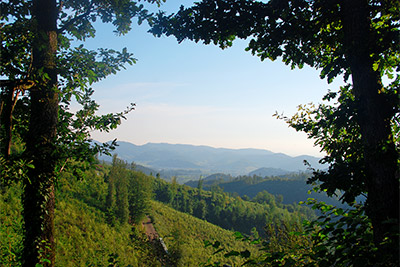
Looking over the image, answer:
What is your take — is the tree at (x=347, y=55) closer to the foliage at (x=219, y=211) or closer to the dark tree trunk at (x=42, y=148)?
the dark tree trunk at (x=42, y=148)

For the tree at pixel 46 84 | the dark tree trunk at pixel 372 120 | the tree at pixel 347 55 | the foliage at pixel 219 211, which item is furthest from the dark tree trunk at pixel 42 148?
the foliage at pixel 219 211

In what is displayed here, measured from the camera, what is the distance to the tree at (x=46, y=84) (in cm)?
425

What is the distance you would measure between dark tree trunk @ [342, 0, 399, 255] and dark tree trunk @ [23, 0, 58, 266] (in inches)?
Result: 203

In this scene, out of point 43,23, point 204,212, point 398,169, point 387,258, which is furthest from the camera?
point 204,212

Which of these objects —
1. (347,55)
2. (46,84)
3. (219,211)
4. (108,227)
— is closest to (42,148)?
(46,84)

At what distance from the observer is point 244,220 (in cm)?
9681

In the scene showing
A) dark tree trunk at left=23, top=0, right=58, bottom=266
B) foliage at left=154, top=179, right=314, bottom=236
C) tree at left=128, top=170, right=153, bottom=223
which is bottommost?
foliage at left=154, top=179, right=314, bottom=236

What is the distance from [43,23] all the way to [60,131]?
2.38 metres

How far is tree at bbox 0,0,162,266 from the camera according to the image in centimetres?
425

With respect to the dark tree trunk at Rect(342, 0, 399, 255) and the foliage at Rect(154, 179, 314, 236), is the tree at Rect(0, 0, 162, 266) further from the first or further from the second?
the foliage at Rect(154, 179, 314, 236)

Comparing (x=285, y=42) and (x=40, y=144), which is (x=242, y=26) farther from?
(x=40, y=144)

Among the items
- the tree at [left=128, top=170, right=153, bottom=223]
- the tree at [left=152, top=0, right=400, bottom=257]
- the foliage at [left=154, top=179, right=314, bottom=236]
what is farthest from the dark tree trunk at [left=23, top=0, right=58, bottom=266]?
the foliage at [left=154, top=179, right=314, bottom=236]

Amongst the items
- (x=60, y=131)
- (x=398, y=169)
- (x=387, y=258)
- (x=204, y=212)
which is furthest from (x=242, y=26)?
(x=204, y=212)

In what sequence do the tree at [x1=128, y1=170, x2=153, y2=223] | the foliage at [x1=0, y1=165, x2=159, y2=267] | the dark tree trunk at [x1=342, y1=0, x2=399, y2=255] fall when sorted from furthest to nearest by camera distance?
the tree at [x1=128, y1=170, x2=153, y2=223]
the foliage at [x1=0, y1=165, x2=159, y2=267]
the dark tree trunk at [x1=342, y1=0, x2=399, y2=255]
